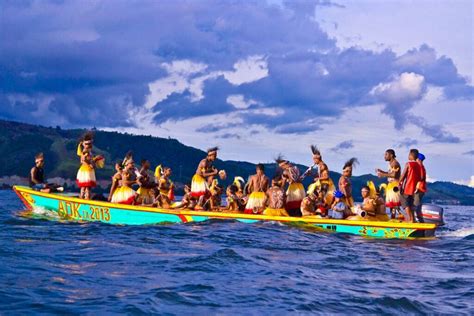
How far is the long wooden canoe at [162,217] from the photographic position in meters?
15.6

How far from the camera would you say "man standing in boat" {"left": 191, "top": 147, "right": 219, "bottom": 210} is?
17953mm

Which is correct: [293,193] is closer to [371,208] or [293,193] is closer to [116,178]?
[371,208]

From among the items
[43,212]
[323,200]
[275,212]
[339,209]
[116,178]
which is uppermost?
[116,178]

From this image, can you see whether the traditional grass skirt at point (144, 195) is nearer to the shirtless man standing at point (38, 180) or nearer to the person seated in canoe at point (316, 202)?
the shirtless man standing at point (38, 180)

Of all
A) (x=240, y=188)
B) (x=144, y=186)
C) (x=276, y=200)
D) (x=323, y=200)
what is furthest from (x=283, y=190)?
(x=144, y=186)

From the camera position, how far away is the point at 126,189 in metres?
18.4

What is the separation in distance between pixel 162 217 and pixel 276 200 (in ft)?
10.5

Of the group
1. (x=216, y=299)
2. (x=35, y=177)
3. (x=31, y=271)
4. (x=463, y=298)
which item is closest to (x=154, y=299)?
(x=216, y=299)

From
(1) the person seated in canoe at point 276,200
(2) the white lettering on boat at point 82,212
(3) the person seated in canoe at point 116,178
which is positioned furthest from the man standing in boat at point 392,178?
(2) the white lettering on boat at point 82,212

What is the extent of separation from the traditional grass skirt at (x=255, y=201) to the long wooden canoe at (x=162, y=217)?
93 cm

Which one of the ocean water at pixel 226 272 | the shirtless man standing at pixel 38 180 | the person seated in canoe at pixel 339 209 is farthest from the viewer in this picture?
the shirtless man standing at pixel 38 180

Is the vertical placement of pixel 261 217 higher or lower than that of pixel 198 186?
lower

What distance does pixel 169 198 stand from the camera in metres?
19.2

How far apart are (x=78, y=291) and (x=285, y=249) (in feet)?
18.8
